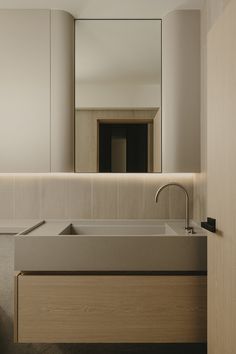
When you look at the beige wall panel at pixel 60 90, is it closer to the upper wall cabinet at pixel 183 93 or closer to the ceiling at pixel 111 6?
the ceiling at pixel 111 6

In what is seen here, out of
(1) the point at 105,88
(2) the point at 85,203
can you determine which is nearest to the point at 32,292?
(2) the point at 85,203

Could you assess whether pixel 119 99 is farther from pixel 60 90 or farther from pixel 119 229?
pixel 119 229

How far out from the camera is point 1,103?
84.9 inches

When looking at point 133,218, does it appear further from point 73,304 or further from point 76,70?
point 76,70

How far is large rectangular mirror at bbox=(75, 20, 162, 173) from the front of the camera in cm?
223

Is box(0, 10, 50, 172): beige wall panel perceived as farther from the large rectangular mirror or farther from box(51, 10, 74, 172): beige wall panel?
the large rectangular mirror

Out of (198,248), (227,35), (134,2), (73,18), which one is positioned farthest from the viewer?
(73,18)

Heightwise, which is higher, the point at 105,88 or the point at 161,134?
the point at 105,88

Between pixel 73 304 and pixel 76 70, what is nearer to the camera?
pixel 73 304

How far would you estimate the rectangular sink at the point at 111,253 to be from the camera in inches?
65.8

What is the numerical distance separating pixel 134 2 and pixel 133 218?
4.19 feet

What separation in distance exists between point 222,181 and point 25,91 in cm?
134

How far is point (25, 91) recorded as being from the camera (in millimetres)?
2150

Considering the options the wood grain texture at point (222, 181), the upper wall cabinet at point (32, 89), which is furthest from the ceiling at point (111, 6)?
the wood grain texture at point (222, 181)
